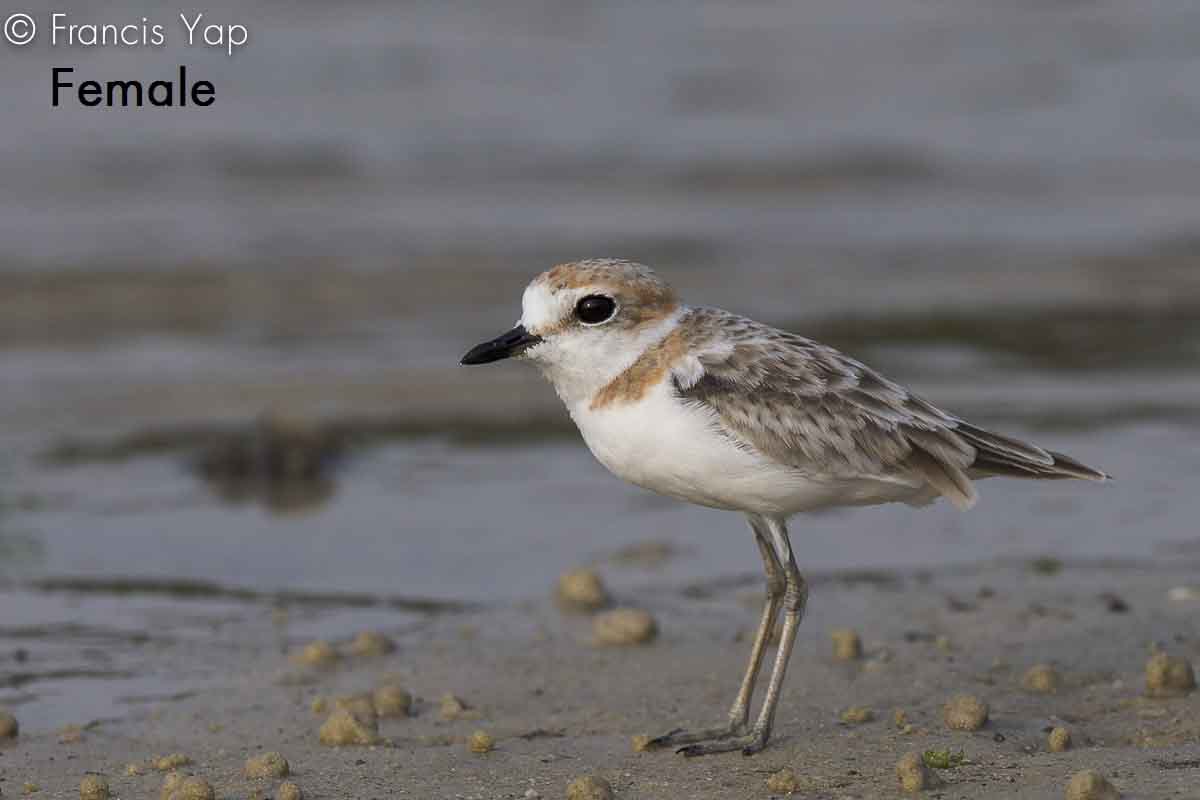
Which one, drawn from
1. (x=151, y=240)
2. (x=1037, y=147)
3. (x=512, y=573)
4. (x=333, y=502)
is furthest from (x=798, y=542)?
(x=1037, y=147)

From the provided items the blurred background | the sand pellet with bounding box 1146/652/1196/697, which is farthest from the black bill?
the sand pellet with bounding box 1146/652/1196/697

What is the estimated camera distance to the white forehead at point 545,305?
16.5ft

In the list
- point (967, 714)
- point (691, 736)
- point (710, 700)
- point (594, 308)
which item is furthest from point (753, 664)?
point (594, 308)

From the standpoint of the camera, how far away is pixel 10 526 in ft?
26.0

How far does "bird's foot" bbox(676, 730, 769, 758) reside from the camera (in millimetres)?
4957

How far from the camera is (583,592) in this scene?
665cm

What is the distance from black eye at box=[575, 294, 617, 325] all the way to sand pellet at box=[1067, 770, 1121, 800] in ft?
5.67

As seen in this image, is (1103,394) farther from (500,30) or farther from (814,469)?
(500,30)

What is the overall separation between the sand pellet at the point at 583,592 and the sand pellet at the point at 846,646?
3.35ft

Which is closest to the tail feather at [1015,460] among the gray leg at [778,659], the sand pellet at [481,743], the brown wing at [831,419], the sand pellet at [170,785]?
the brown wing at [831,419]

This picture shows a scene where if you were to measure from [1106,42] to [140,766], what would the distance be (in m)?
16.6

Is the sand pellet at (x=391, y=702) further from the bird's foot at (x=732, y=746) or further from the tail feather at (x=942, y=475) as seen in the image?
the tail feather at (x=942, y=475)

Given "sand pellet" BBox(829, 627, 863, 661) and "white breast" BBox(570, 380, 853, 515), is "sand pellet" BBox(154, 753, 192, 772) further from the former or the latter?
"sand pellet" BBox(829, 627, 863, 661)

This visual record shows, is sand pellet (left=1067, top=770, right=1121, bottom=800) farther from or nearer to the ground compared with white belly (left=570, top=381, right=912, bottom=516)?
nearer to the ground
